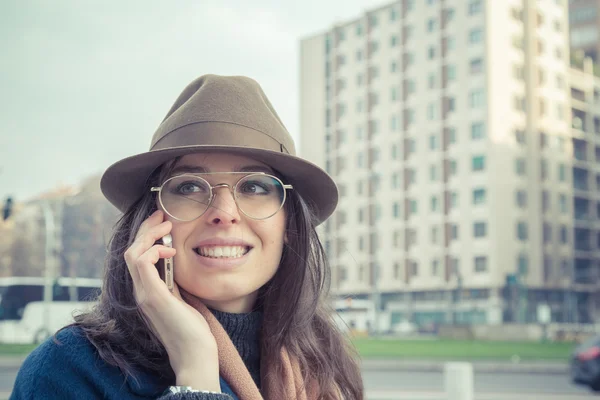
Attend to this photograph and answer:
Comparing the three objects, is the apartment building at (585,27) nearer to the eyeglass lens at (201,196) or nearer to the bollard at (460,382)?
the bollard at (460,382)

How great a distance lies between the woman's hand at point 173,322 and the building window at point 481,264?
2232 inches

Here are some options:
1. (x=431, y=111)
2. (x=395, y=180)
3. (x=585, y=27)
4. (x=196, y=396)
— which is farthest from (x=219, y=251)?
(x=585, y=27)

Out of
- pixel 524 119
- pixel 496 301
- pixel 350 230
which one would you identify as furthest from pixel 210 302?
pixel 350 230

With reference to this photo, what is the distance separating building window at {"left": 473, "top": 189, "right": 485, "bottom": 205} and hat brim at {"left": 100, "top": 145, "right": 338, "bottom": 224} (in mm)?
56922

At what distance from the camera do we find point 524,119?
5928cm

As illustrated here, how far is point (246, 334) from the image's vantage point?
7.63ft

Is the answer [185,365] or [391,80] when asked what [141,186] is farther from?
[391,80]

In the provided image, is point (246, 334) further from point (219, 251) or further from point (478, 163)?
point (478, 163)

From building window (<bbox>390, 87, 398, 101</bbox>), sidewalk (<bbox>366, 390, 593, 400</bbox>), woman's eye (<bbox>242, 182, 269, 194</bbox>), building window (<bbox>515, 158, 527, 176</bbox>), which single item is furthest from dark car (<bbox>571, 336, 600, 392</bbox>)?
building window (<bbox>390, 87, 398, 101</bbox>)

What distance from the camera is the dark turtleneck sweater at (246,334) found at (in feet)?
7.43

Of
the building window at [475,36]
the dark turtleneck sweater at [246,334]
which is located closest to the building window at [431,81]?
the building window at [475,36]

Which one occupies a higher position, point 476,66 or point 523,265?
point 476,66

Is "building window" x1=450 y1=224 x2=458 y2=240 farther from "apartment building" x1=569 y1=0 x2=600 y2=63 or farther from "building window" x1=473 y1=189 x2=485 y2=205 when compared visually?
"apartment building" x1=569 y1=0 x2=600 y2=63

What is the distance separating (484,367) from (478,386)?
187 inches
